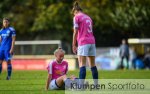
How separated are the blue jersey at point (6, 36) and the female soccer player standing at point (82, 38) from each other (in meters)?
5.59

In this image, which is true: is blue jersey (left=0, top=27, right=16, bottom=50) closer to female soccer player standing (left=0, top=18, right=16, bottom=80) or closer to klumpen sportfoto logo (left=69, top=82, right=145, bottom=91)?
female soccer player standing (left=0, top=18, right=16, bottom=80)

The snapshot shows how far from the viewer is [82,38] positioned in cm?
1727

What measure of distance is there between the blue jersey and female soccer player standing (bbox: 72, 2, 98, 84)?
5.59 m

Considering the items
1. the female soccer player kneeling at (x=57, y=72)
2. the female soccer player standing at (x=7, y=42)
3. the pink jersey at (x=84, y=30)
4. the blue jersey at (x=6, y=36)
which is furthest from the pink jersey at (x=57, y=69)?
the blue jersey at (x=6, y=36)

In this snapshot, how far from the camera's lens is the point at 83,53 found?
56.1ft

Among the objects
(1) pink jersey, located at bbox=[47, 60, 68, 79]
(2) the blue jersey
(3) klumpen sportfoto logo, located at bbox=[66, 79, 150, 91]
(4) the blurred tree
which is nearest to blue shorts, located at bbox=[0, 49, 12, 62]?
(2) the blue jersey

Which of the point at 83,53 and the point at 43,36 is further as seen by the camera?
the point at 43,36

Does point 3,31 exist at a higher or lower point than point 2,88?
higher

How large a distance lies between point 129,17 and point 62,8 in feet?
22.0

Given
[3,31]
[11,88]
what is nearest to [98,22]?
[3,31]

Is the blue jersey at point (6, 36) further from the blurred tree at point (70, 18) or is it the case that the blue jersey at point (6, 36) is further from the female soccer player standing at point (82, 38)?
the blurred tree at point (70, 18)

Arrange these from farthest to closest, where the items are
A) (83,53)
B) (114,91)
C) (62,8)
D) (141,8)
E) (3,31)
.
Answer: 1. (62,8)
2. (141,8)
3. (3,31)
4. (83,53)
5. (114,91)

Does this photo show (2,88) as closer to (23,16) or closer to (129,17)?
(129,17)

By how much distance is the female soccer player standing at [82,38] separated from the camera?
55.9 feet
